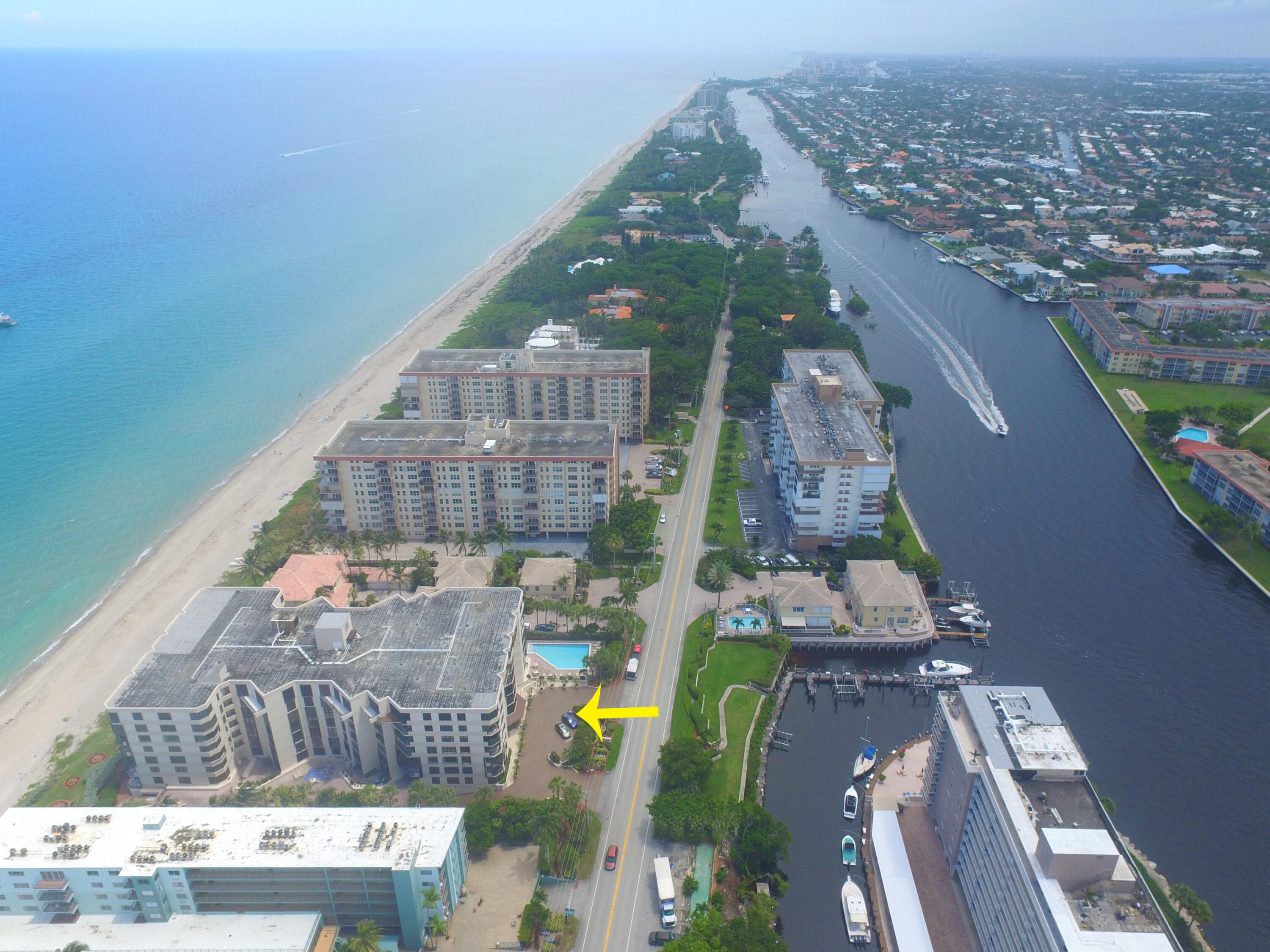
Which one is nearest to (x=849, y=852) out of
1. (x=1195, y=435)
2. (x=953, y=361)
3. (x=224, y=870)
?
(x=224, y=870)

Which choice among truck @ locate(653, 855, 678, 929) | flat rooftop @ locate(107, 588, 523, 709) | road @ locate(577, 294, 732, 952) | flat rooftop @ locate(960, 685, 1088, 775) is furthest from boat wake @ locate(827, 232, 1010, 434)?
truck @ locate(653, 855, 678, 929)

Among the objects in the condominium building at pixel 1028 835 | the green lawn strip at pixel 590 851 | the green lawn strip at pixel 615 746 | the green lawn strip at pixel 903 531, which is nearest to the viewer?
the condominium building at pixel 1028 835

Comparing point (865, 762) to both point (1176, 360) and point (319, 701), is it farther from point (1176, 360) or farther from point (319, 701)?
point (1176, 360)

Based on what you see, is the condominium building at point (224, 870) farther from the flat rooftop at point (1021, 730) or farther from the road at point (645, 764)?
the flat rooftop at point (1021, 730)

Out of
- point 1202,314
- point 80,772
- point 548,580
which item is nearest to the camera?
point 80,772

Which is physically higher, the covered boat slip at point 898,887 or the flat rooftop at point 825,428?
the flat rooftop at point 825,428

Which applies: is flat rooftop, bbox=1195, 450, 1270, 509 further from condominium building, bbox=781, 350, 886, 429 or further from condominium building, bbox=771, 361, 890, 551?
condominium building, bbox=771, 361, 890, 551

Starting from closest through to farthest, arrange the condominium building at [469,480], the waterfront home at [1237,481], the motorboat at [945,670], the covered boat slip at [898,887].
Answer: the covered boat slip at [898,887]
the motorboat at [945,670]
the condominium building at [469,480]
the waterfront home at [1237,481]

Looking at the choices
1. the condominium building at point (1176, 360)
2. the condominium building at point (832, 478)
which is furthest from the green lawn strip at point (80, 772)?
the condominium building at point (1176, 360)
